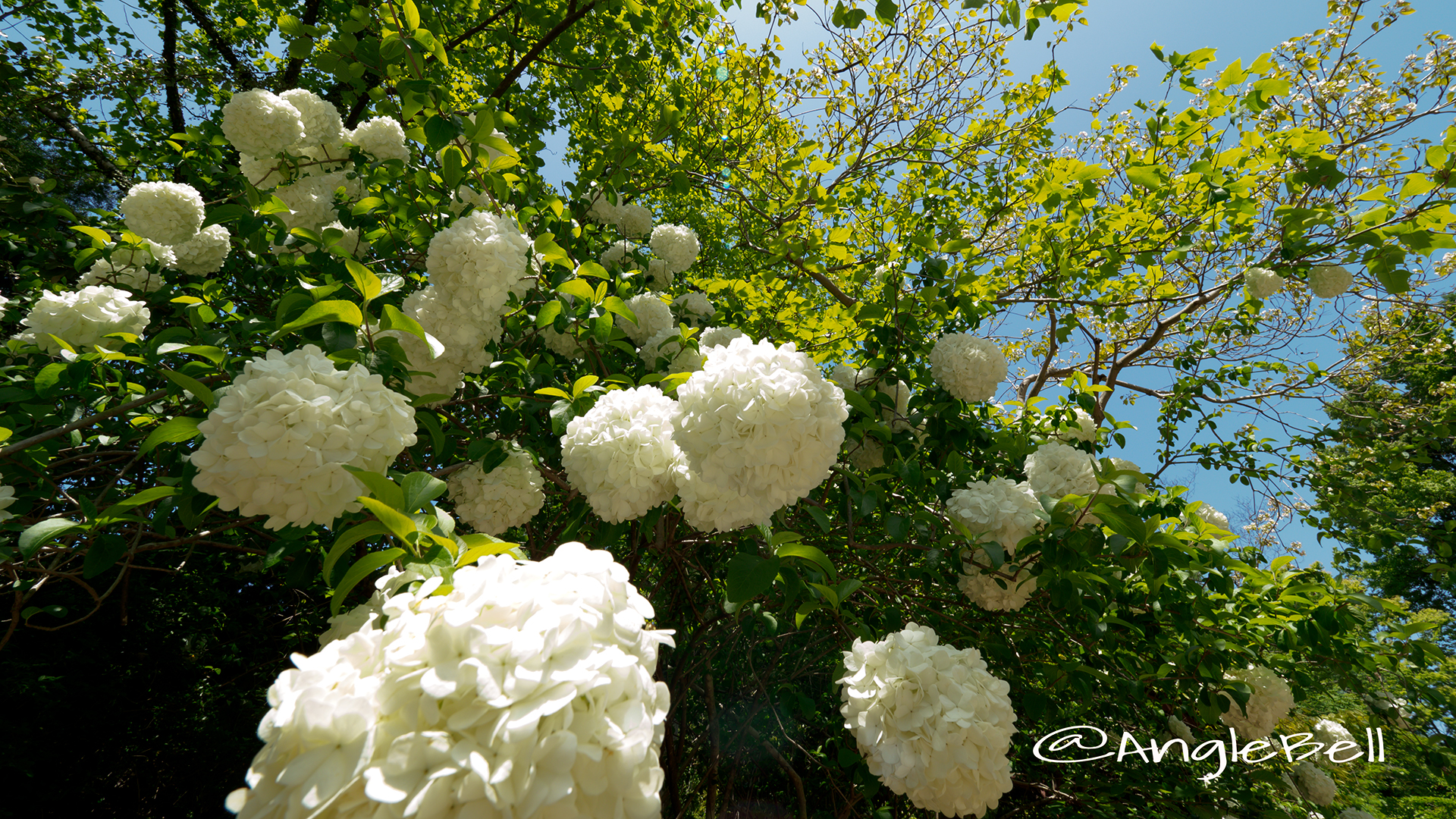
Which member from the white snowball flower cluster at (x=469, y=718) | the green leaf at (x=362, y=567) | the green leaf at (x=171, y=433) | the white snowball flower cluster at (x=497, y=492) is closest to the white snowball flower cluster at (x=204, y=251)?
the white snowball flower cluster at (x=497, y=492)

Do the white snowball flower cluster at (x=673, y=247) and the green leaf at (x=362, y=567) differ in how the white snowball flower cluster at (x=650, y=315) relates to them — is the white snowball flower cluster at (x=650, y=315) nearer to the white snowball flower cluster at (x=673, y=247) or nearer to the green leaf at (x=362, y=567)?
the white snowball flower cluster at (x=673, y=247)

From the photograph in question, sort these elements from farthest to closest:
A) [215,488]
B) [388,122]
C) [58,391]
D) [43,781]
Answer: [43,781] < [388,122] < [58,391] < [215,488]

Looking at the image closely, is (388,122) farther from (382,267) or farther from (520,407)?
(520,407)

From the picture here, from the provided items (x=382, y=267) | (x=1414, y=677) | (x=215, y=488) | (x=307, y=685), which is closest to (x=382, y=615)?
(x=307, y=685)

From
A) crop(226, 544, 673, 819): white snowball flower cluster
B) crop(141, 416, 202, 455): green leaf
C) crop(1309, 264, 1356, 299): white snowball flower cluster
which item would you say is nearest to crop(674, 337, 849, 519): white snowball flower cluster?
crop(226, 544, 673, 819): white snowball flower cluster

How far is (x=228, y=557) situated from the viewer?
15.9 ft

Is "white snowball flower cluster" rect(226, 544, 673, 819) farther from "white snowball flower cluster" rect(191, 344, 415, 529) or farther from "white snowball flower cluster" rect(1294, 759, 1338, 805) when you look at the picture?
"white snowball flower cluster" rect(1294, 759, 1338, 805)

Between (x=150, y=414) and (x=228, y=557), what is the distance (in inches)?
169

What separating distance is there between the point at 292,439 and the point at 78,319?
5.65 feet

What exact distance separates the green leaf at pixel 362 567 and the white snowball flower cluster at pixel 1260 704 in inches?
114

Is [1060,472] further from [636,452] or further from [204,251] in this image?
[204,251]

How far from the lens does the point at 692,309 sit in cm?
309

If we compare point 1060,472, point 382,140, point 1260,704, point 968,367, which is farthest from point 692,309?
point 1260,704

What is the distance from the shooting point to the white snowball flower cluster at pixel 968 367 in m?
2.40
